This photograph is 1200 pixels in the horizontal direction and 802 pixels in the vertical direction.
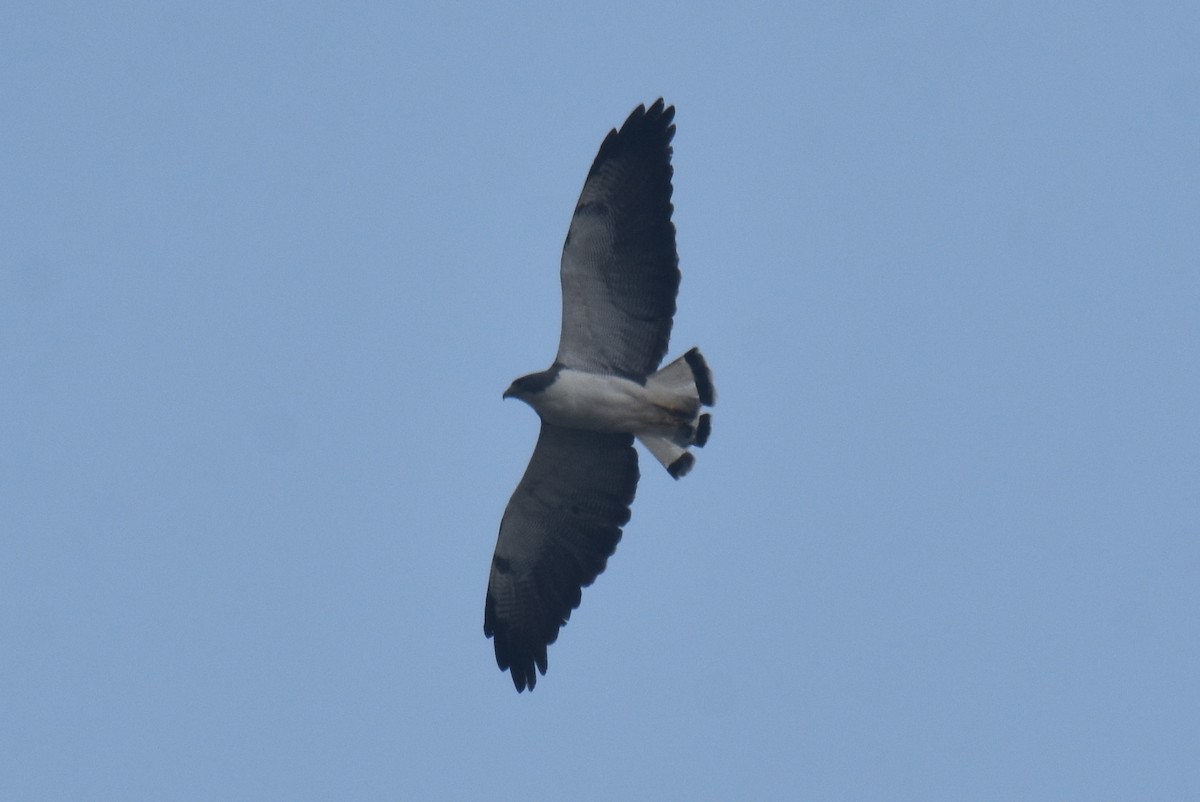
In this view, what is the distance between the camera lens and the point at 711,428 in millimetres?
15570

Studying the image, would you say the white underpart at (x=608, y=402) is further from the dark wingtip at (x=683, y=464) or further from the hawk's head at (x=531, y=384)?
the dark wingtip at (x=683, y=464)

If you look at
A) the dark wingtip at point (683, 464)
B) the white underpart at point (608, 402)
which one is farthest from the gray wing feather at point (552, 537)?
the dark wingtip at point (683, 464)

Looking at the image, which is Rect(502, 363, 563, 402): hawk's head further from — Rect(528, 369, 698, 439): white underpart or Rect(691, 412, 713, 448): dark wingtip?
Rect(691, 412, 713, 448): dark wingtip

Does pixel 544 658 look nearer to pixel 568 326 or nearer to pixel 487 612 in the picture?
pixel 487 612

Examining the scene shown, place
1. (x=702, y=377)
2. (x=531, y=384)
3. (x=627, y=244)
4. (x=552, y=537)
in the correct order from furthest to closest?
(x=552, y=537), (x=702, y=377), (x=531, y=384), (x=627, y=244)

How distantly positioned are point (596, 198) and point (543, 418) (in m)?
1.94

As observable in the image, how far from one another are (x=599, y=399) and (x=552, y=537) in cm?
147

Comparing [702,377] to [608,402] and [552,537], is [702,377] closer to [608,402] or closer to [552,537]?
[608,402]

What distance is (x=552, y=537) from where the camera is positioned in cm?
1606

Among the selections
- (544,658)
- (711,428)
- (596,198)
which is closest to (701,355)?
(711,428)

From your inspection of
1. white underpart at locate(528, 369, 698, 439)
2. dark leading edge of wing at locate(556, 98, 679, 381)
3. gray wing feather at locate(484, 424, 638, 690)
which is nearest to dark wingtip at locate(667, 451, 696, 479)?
white underpart at locate(528, 369, 698, 439)

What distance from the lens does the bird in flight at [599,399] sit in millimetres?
15023

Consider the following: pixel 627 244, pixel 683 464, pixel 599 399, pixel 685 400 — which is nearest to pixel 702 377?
pixel 685 400

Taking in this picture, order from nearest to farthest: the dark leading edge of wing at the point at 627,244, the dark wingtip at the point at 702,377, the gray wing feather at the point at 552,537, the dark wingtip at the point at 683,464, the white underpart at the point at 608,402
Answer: the dark leading edge of wing at the point at 627,244 → the white underpart at the point at 608,402 → the dark wingtip at the point at 702,377 → the dark wingtip at the point at 683,464 → the gray wing feather at the point at 552,537
